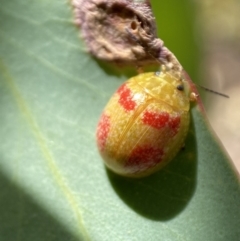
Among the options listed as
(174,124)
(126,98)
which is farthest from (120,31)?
(174,124)

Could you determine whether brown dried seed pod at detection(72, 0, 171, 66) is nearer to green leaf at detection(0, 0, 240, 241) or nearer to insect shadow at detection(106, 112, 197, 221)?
green leaf at detection(0, 0, 240, 241)

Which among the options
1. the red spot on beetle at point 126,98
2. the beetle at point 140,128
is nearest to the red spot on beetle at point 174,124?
the beetle at point 140,128

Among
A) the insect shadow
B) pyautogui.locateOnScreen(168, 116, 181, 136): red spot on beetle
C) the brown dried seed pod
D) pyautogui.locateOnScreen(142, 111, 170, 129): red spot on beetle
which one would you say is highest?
the brown dried seed pod

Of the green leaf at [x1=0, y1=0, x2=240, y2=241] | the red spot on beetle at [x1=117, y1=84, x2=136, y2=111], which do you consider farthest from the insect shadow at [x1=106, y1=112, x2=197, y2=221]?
the red spot on beetle at [x1=117, y1=84, x2=136, y2=111]

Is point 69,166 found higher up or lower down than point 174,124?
lower down

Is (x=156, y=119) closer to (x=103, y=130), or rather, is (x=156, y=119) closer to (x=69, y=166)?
(x=103, y=130)

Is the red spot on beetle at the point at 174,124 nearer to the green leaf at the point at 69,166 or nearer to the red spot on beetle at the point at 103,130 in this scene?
the green leaf at the point at 69,166

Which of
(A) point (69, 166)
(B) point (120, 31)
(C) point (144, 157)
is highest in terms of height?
(B) point (120, 31)
